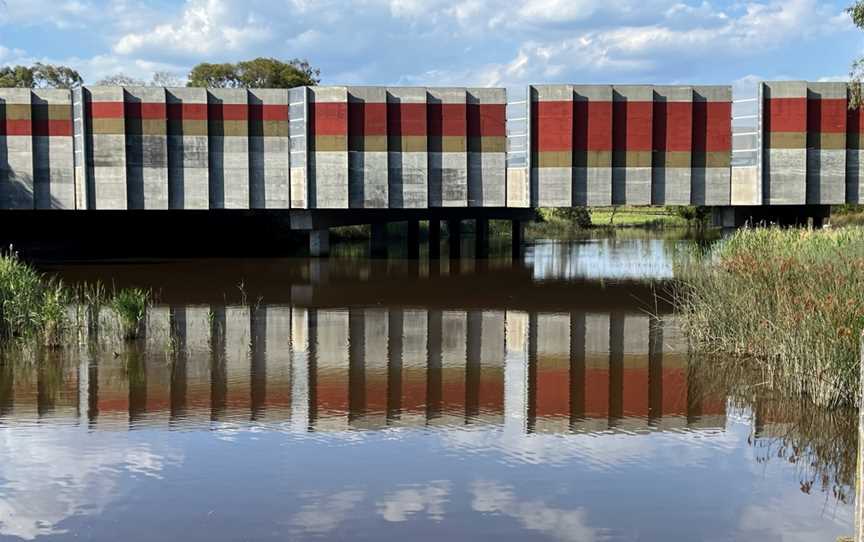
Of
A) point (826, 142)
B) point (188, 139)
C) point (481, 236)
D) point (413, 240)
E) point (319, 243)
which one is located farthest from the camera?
point (481, 236)

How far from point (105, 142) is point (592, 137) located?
65.3ft

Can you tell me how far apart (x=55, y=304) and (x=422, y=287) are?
48.1 ft

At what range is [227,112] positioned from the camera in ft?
130

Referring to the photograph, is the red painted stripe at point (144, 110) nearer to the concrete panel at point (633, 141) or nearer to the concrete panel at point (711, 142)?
the concrete panel at point (633, 141)

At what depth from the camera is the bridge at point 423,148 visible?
38.3 meters

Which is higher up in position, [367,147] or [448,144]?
[448,144]

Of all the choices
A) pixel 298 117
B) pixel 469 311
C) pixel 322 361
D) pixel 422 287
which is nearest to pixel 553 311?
pixel 469 311

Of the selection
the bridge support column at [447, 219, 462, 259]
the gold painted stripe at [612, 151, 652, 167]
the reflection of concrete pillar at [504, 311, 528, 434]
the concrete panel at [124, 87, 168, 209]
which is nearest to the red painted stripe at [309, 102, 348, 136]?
the concrete panel at [124, 87, 168, 209]

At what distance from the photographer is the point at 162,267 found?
36.4m

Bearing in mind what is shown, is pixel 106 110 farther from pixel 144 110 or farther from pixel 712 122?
pixel 712 122

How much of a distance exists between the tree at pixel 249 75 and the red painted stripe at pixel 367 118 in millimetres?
44875

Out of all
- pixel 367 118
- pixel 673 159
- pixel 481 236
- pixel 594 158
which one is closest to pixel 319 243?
pixel 367 118

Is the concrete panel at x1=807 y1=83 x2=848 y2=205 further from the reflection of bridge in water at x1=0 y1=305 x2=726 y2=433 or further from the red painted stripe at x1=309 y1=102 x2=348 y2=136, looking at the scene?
the reflection of bridge in water at x1=0 y1=305 x2=726 y2=433

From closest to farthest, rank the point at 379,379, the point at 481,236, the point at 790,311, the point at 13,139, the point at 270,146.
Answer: the point at 790,311 → the point at 379,379 → the point at 13,139 → the point at 270,146 → the point at 481,236
